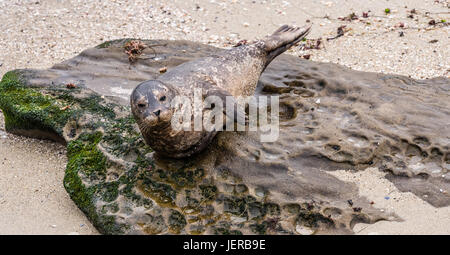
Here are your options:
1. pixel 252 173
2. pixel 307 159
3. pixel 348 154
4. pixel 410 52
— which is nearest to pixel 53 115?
pixel 252 173

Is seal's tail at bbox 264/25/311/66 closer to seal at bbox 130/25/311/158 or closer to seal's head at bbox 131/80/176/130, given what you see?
seal at bbox 130/25/311/158

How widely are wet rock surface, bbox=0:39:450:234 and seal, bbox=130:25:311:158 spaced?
9.5 inches

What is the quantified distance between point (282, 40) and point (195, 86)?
5.18 ft

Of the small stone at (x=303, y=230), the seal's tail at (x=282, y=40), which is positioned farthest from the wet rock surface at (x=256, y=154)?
the seal's tail at (x=282, y=40)

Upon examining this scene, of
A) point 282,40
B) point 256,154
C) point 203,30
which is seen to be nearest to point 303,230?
point 256,154

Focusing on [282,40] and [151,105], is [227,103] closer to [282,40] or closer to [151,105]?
[151,105]

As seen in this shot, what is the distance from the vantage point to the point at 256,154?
4180 mm

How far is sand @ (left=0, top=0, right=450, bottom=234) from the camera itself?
487 centimetres

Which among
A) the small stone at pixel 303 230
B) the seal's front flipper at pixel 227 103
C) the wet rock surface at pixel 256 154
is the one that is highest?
the seal's front flipper at pixel 227 103

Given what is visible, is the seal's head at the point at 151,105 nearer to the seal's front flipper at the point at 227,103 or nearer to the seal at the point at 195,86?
the seal at the point at 195,86

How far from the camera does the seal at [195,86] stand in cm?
359

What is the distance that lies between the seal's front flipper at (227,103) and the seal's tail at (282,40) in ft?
4.11

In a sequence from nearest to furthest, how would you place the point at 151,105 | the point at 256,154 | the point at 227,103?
the point at 151,105
the point at 227,103
the point at 256,154

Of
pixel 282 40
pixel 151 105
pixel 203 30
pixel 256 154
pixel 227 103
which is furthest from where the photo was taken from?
pixel 203 30
